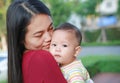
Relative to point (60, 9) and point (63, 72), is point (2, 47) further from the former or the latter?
point (60, 9)

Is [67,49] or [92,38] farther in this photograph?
[92,38]

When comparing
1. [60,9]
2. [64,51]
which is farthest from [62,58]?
[60,9]

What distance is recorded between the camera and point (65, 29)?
2.28 m

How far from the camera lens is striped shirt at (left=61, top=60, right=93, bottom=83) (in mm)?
2158

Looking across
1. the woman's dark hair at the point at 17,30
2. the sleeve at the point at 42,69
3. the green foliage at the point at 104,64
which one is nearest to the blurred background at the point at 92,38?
the green foliage at the point at 104,64

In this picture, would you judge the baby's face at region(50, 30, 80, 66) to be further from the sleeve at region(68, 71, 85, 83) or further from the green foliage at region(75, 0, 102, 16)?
the green foliage at region(75, 0, 102, 16)

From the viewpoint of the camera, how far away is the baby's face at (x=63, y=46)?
2.24m

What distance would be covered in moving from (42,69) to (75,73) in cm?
22

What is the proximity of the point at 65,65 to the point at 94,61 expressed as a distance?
941 centimetres

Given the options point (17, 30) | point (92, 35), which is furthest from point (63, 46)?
point (92, 35)

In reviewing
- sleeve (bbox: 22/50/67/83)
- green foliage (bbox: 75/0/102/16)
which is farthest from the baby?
green foliage (bbox: 75/0/102/16)

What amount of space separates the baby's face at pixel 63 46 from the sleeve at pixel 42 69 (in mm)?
140

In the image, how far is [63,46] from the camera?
2258 millimetres

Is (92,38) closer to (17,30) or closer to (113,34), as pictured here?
(113,34)
